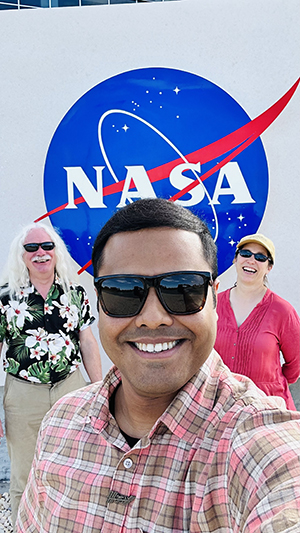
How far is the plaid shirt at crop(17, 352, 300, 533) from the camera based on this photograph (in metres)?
0.85

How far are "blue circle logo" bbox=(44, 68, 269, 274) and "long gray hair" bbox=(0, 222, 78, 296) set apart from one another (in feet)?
3.33

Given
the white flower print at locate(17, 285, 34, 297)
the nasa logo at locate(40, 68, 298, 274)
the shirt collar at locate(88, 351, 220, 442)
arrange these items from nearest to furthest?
1. the shirt collar at locate(88, 351, 220, 442)
2. the white flower print at locate(17, 285, 34, 297)
3. the nasa logo at locate(40, 68, 298, 274)

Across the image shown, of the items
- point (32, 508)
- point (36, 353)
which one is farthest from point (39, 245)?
point (32, 508)

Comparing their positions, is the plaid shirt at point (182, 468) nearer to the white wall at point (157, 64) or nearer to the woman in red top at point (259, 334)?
the woman in red top at point (259, 334)

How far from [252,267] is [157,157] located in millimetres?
1655

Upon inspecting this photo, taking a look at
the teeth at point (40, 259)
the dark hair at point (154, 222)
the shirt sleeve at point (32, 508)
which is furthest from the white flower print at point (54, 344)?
the dark hair at point (154, 222)

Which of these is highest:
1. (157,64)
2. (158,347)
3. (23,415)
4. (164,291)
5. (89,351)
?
(157,64)

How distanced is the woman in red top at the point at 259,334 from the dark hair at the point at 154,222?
1.73 m

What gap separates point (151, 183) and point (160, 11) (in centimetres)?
143

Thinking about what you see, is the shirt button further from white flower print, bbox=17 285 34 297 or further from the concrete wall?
the concrete wall

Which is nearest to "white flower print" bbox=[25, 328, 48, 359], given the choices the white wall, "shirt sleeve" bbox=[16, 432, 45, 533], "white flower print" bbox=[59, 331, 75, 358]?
"white flower print" bbox=[59, 331, 75, 358]

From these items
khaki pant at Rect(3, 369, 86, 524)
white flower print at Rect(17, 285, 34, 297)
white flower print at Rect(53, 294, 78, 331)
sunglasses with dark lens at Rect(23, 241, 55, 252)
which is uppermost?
sunglasses with dark lens at Rect(23, 241, 55, 252)

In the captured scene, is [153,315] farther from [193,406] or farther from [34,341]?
[34,341]

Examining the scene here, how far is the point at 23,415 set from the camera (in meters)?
3.01
